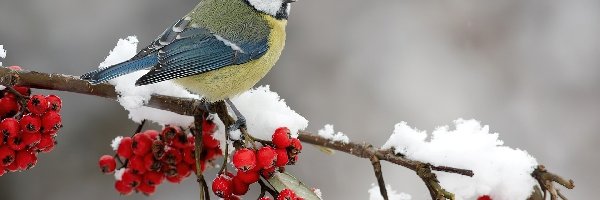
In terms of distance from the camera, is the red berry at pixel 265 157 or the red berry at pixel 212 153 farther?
the red berry at pixel 212 153

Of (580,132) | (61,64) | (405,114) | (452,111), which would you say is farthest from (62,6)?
(580,132)

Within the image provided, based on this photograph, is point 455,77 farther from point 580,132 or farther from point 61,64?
point 61,64

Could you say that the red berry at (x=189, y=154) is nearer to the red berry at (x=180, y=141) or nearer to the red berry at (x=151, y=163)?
the red berry at (x=180, y=141)

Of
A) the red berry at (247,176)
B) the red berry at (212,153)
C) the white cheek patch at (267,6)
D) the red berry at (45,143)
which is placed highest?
the white cheek patch at (267,6)

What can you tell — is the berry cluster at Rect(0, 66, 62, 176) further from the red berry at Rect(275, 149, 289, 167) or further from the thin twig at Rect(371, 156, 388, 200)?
the thin twig at Rect(371, 156, 388, 200)

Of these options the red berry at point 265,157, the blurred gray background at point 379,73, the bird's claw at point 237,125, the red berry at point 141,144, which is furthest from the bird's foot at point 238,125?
the blurred gray background at point 379,73

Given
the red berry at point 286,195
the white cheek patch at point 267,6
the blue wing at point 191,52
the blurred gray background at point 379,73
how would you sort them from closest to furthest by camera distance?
the red berry at point 286,195
the blue wing at point 191,52
the white cheek patch at point 267,6
the blurred gray background at point 379,73
